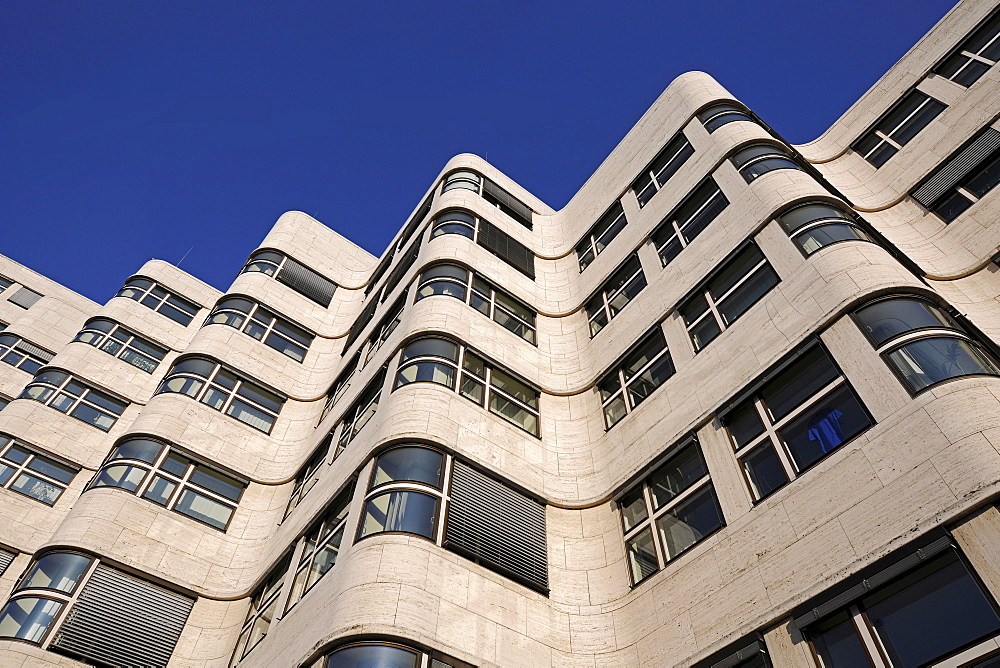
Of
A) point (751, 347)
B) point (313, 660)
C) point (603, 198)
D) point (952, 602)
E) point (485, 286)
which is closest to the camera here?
point (952, 602)

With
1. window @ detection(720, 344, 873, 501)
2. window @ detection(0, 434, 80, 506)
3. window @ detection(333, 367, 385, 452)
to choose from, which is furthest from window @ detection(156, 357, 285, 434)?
window @ detection(720, 344, 873, 501)

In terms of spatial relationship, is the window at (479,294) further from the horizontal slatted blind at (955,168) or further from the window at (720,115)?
the horizontal slatted blind at (955,168)

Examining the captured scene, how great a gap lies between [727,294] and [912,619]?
8.13m

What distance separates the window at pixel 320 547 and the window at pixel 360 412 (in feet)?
7.37

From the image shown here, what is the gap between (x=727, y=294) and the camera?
1502 cm

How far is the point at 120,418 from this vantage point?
81.5ft

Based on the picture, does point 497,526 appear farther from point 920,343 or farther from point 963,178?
point 963,178

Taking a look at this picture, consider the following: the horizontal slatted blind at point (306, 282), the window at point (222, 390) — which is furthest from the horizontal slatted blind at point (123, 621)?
the horizontal slatted blind at point (306, 282)

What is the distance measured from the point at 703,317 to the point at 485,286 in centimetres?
697

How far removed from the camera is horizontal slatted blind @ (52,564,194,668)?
43.8ft

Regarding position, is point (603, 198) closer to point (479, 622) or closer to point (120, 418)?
point (479, 622)

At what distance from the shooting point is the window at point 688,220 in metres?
17.8

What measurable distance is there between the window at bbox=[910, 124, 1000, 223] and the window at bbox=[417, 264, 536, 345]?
34.7 feet

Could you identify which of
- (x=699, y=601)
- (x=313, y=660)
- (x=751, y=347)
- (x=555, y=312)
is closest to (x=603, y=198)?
(x=555, y=312)
